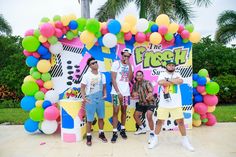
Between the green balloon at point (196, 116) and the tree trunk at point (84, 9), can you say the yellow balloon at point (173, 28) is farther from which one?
the tree trunk at point (84, 9)

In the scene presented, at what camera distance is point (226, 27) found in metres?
21.0

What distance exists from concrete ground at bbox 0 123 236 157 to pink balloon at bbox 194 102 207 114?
42 cm

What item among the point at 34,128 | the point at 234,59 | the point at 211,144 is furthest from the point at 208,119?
→ the point at 234,59

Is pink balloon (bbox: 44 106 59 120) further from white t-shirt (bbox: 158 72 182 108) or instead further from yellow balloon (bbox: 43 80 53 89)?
white t-shirt (bbox: 158 72 182 108)

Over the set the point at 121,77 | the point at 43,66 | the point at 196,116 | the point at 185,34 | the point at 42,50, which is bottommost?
the point at 196,116

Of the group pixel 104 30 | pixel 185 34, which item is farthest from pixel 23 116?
pixel 185 34

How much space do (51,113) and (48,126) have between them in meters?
0.37

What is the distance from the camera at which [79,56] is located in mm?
7059

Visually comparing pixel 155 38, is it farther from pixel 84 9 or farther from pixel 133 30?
Answer: pixel 84 9

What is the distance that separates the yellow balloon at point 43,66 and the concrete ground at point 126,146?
1.47 meters

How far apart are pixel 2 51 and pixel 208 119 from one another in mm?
10840

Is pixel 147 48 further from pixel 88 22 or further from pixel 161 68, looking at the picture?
pixel 88 22

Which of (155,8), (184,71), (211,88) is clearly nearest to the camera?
(184,71)

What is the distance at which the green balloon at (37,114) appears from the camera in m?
6.77
